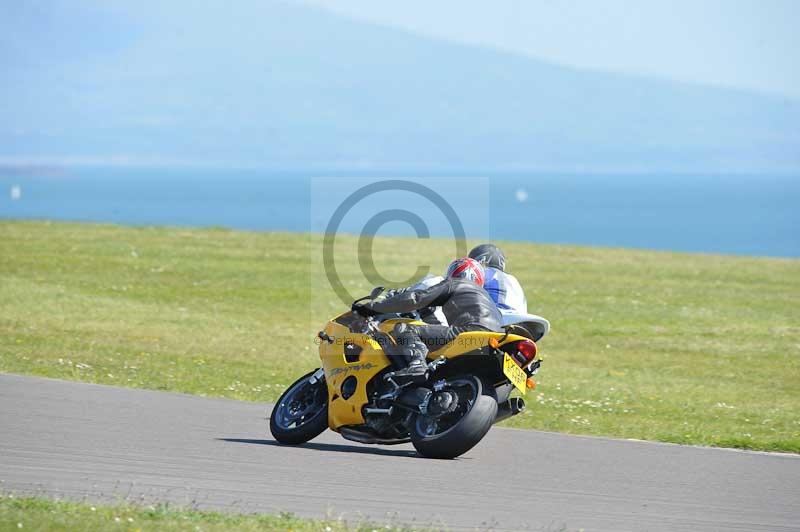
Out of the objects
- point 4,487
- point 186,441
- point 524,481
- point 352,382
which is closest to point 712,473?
point 524,481

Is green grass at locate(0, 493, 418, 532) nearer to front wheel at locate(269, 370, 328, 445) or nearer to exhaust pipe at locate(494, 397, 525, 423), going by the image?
exhaust pipe at locate(494, 397, 525, 423)

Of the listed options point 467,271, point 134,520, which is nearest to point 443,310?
point 467,271

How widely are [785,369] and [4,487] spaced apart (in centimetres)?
1395

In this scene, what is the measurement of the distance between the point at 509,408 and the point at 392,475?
140 centimetres

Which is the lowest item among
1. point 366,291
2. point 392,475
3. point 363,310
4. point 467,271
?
point 366,291

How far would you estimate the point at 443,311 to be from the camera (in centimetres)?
1144

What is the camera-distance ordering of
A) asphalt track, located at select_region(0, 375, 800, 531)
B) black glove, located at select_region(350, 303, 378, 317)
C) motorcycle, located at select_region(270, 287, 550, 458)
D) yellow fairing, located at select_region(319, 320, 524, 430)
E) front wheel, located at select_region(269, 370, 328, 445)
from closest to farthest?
1. asphalt track, located at select_region(0, 375, 800, 531)
2. motorcycle, located at select_region(270, 287, 550, 458)
3. yellow fairing, located at select_region(319, 320, 524, 430)
4. black glove, located at select_region(350, 303, 378, 317)
5. front wheel, located at select_region(269, 370, 328, 445)

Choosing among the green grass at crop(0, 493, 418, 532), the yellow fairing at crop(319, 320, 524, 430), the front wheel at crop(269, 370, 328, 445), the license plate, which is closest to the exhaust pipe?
the license plate

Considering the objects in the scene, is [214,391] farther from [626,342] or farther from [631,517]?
[626,342]

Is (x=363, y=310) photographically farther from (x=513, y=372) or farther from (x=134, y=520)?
(x=134, y=520)

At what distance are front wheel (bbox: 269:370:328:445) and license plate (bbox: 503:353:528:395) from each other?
184 cm

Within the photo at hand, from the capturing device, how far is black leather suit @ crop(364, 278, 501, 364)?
11.2m

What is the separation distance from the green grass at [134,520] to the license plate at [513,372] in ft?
8.64

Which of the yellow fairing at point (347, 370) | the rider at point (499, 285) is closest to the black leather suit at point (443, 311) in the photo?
the yellow fairing at point (347, 370)
